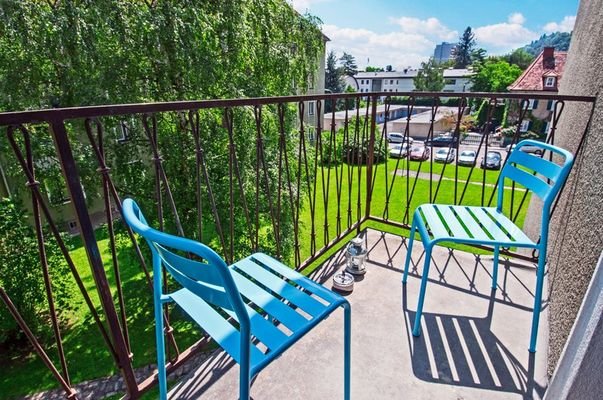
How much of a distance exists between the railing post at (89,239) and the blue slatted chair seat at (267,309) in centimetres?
24

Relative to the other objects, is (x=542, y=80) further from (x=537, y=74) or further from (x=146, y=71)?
(x=146, y=71)

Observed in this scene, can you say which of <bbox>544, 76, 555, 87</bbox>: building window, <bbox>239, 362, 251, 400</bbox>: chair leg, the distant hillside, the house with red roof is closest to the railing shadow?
<bbox>239, 362, 251, 400</bbox>: chair leg

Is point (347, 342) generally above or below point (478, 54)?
below

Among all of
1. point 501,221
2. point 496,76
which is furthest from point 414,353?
point 496,76

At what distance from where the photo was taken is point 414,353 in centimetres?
156

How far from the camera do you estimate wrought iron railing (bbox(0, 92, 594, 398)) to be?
1.06 m

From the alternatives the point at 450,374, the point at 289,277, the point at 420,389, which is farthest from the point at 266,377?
the point at 450,374

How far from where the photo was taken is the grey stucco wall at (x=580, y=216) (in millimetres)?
1304

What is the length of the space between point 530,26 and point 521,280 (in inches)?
3424

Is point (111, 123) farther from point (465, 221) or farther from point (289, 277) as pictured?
point (465, 221)

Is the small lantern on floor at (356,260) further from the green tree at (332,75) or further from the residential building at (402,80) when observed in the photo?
the residential building at (402,80)

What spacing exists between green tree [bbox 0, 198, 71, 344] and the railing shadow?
5603 millimetres

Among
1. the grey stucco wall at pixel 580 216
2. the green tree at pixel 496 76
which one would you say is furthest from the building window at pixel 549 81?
the grey stucco wall at pixel 580 216

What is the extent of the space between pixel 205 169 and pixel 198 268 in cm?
88
